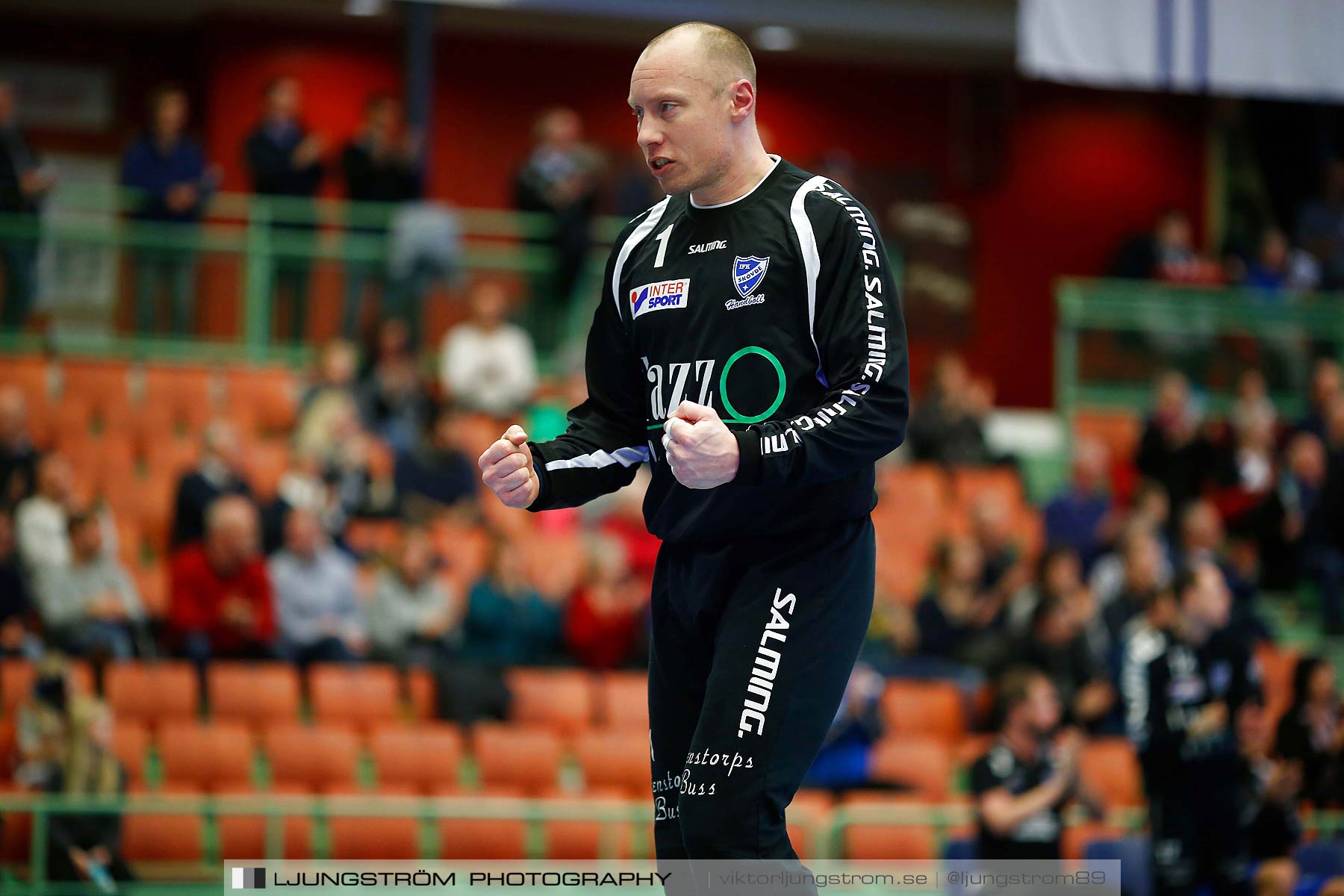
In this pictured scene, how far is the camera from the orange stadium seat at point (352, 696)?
1040cm

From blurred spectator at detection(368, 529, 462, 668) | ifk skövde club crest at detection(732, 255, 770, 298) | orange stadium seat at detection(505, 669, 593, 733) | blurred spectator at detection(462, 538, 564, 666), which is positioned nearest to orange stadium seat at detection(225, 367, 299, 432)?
blurred spectator at detection(368, 529, 462, 668)

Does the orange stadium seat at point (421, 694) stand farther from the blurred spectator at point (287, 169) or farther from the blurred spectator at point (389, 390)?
the blurred spectator at point (287, 169)

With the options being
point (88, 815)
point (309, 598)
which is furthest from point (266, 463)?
point (88, 815)

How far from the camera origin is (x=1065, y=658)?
1138cm

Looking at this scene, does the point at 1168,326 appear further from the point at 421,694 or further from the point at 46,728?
the point at 46,728

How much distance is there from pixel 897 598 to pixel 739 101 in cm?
880

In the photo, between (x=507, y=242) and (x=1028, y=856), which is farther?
(x=507, y=242)

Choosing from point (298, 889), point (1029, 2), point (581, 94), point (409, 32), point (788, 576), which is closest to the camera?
point (788, 576)

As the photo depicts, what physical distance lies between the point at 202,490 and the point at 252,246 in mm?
3493

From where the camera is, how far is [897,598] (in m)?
12.5

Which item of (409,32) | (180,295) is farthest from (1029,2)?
(180,295)

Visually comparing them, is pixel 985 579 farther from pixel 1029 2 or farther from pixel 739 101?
pixel 739 101

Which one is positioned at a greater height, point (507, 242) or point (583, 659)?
point (507, 242)

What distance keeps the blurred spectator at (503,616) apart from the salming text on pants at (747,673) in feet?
23.2
